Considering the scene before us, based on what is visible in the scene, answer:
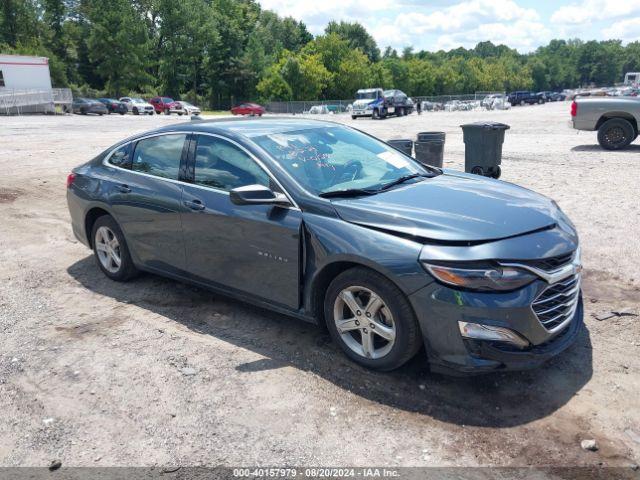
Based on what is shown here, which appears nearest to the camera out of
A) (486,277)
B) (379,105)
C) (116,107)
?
(486,277)

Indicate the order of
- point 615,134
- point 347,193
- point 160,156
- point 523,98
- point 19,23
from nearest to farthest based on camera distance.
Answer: point 347,193 < point 160,156 < point 615,134 < point 19,23 < point 523,98

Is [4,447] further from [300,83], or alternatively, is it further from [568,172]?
[300,83]

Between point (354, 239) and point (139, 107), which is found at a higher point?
point (139, 107)

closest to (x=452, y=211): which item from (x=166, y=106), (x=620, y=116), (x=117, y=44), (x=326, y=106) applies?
(x=620, y=116)

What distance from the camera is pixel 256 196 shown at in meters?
3.88

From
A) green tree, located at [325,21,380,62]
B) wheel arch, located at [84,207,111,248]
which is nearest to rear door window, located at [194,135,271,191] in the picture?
wheel arch, located at [84,207,111,248]

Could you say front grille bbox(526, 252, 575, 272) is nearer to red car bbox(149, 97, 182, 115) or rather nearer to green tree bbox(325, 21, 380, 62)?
red car bbox(149, 97, 182, 115)

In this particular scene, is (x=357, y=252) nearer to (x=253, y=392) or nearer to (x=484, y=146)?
(x=253, y=392)

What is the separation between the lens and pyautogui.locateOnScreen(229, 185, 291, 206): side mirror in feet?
12.6

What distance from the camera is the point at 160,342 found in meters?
4.36

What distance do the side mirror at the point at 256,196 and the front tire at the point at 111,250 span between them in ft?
6.54

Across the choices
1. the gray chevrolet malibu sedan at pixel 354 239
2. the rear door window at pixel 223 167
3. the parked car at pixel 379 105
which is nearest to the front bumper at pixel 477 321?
the gray chevrolet malibu sedan at pixel 354 239

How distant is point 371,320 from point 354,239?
551mm

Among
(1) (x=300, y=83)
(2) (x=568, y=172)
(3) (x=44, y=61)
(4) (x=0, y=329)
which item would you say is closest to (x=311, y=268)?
(4) (x=0, y=329)
